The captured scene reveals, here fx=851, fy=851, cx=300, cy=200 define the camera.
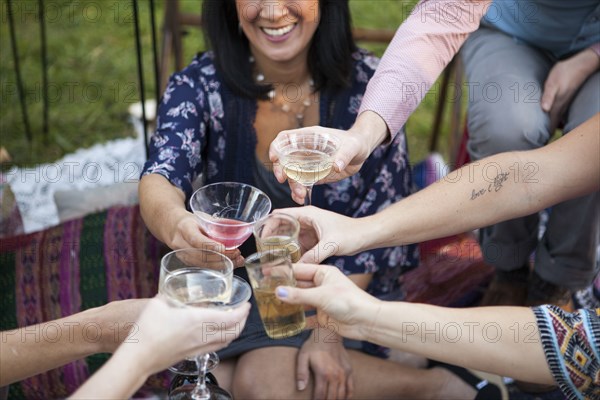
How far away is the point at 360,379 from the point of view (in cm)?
251

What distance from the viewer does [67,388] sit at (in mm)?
2490

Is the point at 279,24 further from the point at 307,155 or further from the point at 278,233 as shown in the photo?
the point at 278,233

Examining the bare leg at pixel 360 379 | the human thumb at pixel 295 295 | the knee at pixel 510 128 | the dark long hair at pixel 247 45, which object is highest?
the dark long hair at pixel 247 45

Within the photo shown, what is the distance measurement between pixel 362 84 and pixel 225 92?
1.44 feet

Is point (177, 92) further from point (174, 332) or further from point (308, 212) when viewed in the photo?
point (174, 332)

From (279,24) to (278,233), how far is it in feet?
2.93

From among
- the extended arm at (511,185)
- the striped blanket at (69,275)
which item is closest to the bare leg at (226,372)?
the striped blanket at (69,275)

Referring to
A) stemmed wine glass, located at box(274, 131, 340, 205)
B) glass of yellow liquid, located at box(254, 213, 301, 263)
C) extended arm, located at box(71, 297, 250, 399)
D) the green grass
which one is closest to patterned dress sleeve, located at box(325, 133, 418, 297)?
stemmed wine glass, located at box(274, 131, 340, 205)

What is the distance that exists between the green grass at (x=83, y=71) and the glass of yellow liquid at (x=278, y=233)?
2.21 meters

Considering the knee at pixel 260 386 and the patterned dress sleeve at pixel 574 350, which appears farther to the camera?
the knee at pixel 260 386

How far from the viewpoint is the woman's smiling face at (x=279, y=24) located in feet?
8.07

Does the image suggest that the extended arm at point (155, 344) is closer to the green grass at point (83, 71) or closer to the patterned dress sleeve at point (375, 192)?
the patterned dress sleeve at point (375, 192)

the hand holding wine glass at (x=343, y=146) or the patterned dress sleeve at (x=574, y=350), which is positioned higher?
the hand holding wine glass at (x=343, y=146)

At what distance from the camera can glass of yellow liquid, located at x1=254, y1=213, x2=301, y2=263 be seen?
5.88 feet
